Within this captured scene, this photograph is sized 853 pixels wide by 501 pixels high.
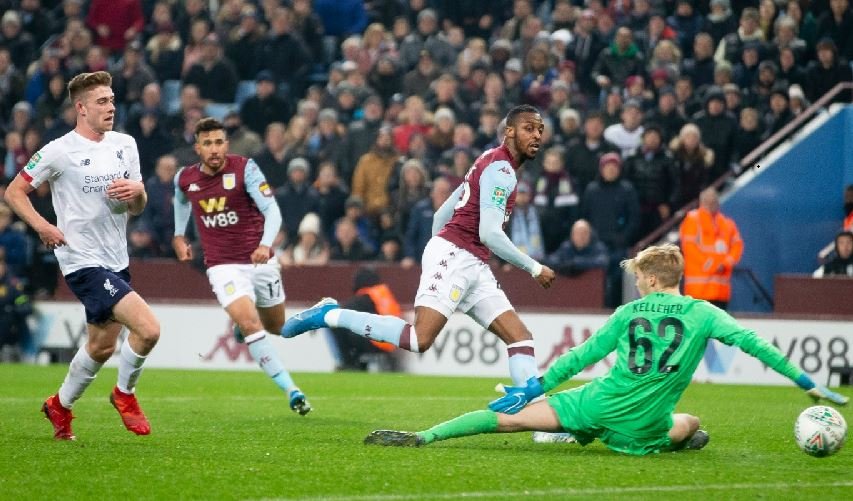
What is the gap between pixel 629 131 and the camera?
66.0ft

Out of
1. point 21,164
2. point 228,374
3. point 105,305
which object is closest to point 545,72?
point 228,374

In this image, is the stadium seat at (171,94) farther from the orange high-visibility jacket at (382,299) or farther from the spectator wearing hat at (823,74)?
the spectator wearing hat at (823,74)

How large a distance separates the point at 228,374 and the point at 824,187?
856 cm

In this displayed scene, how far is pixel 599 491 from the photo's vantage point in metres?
7.39

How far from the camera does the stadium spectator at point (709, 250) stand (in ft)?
58.9

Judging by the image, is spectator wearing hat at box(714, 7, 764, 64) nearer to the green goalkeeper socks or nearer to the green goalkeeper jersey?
the green goalkeeper jersey

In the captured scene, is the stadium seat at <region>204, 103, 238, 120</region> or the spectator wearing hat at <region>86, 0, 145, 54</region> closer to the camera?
the stadium seat at <region>204, 103, 238, 120</region>

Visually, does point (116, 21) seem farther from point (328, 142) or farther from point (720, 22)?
point (720, 22)

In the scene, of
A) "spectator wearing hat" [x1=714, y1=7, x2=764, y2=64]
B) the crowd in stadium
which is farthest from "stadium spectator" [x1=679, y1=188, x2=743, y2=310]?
"spectator wearing hat" [x1=714, y1=7, x2=764, y2=64]

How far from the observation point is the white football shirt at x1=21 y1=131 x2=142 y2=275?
32.3ft

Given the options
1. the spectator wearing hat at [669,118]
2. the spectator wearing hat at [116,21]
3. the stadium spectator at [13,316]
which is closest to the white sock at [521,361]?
the spectator wearing hat at [669,118]

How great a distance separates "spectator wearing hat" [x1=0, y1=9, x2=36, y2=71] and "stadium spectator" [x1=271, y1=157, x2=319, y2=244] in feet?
24.3

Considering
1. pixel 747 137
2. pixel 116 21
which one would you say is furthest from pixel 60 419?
pixel 116 21

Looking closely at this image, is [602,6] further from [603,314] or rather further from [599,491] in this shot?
[599,491]
